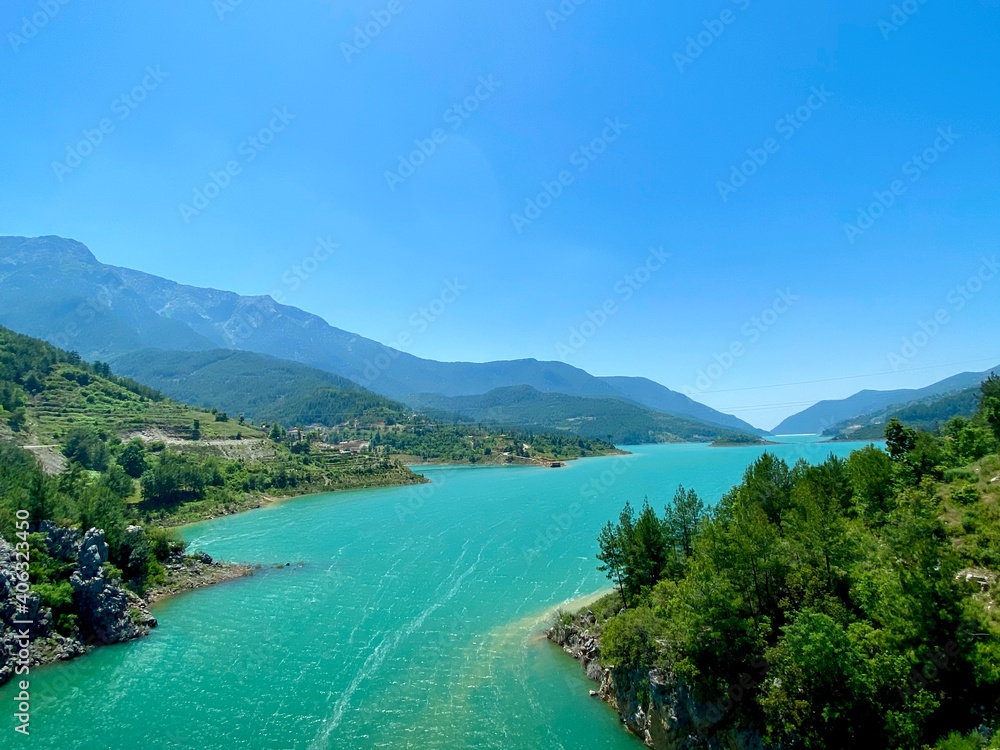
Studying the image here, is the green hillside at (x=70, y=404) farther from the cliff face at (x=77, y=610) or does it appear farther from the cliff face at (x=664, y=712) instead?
the cliff face at (x=664, y=712)

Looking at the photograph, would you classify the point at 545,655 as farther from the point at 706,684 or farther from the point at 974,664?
the point at 974,664

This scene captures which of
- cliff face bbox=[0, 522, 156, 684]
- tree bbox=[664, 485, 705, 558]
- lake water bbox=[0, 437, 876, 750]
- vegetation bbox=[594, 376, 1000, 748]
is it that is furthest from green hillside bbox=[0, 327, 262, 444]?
vegetation bbox=[594, 376, 1000, 748]

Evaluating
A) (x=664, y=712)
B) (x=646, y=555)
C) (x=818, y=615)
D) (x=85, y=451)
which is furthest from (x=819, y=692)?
(x=85, y=451)

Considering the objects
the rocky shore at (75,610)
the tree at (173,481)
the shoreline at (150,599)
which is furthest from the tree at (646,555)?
the tree at (173,481)

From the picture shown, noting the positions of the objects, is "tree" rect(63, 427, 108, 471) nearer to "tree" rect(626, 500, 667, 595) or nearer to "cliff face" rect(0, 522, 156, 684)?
"cliff face" rect(0, 522, 156, 684)

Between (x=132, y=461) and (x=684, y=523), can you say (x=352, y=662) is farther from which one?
(x=132, y=461)
